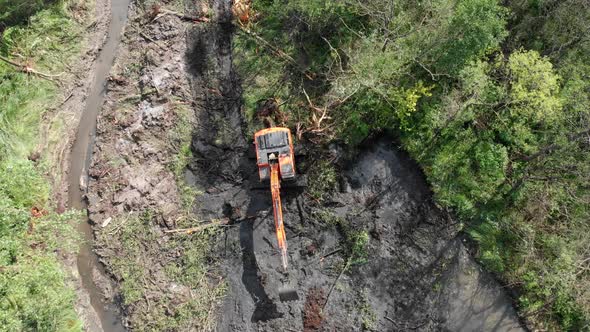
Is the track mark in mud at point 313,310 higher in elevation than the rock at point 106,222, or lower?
lower

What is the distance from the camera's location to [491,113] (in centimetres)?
1328

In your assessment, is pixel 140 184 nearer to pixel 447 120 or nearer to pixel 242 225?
pixel 242 225

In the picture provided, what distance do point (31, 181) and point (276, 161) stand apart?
324 inches

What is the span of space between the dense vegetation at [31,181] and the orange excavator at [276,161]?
246 inches

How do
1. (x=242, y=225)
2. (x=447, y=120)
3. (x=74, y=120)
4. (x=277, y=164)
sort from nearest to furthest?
(x=277, y=164) < (x=447, y=120) < (x=242, y=225) < (x=74, y=120)

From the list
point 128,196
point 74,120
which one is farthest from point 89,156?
point 128,196

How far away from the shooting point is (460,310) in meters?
12.9

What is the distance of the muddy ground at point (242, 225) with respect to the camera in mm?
12883

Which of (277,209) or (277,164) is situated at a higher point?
(277,164)

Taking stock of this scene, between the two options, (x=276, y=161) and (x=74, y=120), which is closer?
(x=276, y=161)

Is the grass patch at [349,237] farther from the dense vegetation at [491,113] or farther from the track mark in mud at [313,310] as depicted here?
the dense vegetation at [491,113]

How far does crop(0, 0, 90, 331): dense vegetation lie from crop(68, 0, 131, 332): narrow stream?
0.62m

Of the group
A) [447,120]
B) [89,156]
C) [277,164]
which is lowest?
[277,164]

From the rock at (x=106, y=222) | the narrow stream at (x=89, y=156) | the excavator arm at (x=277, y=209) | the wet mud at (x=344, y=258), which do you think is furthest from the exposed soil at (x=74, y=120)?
the excavator arm at (x=277, y=209)
